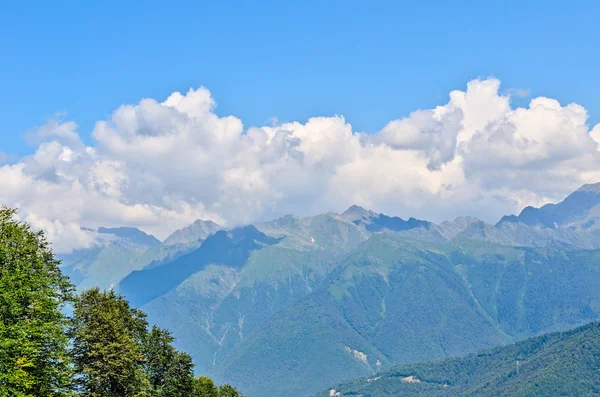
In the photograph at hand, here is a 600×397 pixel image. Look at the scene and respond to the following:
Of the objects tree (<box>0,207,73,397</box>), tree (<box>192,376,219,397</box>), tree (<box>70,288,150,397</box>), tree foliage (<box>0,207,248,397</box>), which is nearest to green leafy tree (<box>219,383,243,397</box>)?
tree (<box>192,376,219,397</box>)

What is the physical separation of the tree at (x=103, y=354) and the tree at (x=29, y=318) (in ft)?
15.6

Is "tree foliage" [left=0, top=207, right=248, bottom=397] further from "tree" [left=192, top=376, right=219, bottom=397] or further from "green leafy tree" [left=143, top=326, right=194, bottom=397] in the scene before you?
"tree" [left=192, top=376, right=219, bottom=397]

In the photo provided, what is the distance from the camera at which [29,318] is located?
56.7 metres

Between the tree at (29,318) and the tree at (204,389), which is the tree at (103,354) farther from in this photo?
the tree at (204,389)

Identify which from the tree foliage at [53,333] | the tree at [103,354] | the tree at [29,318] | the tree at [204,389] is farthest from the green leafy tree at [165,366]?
the tree at [29,318]

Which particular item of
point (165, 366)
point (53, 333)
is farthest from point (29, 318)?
point (165, 366)

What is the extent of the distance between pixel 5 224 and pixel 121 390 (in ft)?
61.4

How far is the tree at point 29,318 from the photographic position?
51.9 metres

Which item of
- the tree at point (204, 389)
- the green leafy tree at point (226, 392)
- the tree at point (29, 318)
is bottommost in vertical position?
the tree at point (29, 318)

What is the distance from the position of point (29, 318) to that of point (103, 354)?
11408 millimetres

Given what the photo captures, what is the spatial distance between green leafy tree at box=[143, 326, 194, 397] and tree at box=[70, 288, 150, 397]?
16323 millimetres

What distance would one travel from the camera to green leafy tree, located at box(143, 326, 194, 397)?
89562 mm

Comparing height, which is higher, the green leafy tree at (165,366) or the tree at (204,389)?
the tree at (204,389)

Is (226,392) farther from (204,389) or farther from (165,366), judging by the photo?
(165,366)
